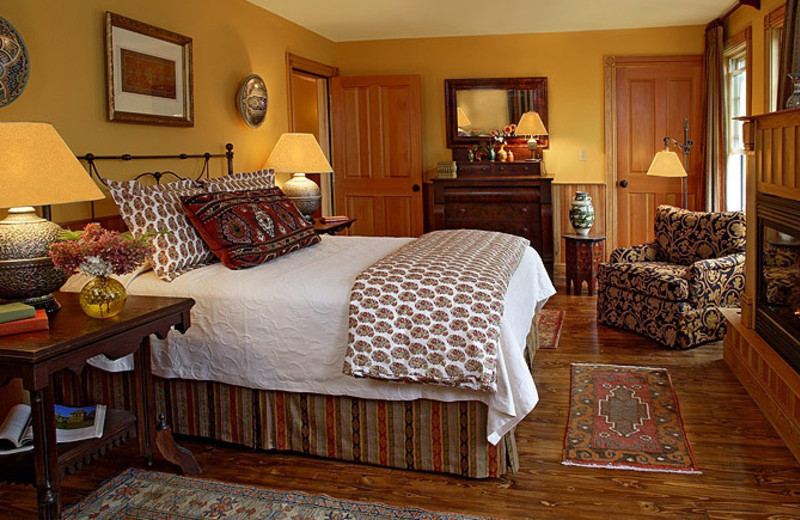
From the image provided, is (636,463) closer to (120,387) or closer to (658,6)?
(120,387)

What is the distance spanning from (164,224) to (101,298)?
0.77 meters

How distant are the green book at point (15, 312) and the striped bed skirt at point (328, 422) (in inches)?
28.7

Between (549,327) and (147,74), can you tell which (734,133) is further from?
(147,74)

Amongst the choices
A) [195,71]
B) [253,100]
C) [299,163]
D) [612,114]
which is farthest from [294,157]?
[612,114]

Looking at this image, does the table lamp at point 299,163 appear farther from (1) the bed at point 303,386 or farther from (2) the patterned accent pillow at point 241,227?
(1) the bed at point 303,386

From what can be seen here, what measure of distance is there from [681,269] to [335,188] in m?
3.56

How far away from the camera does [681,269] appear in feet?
14.4

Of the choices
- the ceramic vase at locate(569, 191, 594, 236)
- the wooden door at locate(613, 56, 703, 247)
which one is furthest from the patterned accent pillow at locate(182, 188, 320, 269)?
the wooden door at locate(613, 56, 703, 247)

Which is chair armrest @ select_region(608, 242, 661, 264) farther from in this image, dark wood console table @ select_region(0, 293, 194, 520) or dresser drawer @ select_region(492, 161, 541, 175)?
dark wood console table @ select_region(0, 293, 194, 520)

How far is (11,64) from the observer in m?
2.96

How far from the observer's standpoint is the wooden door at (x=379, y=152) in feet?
21.8

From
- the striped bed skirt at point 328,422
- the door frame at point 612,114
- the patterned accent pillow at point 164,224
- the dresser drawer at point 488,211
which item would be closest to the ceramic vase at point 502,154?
the dresser drawer at point 488,211

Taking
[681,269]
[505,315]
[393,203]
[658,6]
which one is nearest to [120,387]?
[505,315]

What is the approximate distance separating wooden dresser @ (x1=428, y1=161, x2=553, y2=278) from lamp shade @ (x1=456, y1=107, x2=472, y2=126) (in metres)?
0.46
